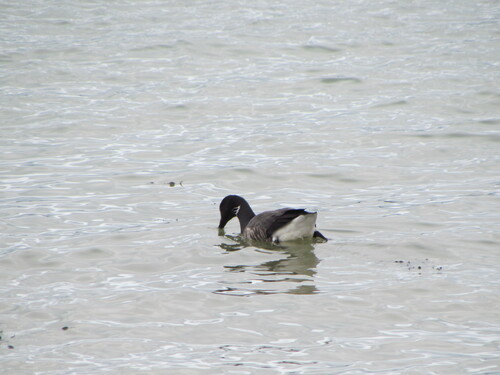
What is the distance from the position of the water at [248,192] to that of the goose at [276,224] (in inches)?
8.8

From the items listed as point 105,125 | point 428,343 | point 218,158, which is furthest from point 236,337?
point 105,125

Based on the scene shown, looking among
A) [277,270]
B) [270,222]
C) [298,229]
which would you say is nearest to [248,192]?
[270,222]

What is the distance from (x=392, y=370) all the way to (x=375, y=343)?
1.85 ft

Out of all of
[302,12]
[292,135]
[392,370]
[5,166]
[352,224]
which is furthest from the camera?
[302,12]

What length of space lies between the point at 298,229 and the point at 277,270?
96 cm

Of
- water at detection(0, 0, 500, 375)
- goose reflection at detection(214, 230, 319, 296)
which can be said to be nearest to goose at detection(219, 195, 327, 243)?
goose reflection at detection(214, 230, 319, 296)

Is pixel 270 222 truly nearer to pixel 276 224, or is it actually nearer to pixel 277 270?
pixel 276 224

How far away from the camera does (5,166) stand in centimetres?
1397

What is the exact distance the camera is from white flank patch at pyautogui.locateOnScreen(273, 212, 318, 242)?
974 centimetres

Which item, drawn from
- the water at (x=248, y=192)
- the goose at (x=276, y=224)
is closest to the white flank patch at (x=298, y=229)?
the goose at (x=276, y=224)

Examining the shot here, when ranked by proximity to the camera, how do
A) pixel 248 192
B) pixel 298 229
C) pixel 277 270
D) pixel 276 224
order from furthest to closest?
pixel 248 192 < pixel 276 224 < pixel 298 229 < pixel 277 270

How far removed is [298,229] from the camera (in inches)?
389

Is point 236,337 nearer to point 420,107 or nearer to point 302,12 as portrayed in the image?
point 420,107

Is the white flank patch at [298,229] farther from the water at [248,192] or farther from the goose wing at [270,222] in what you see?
the water at [248,192]
